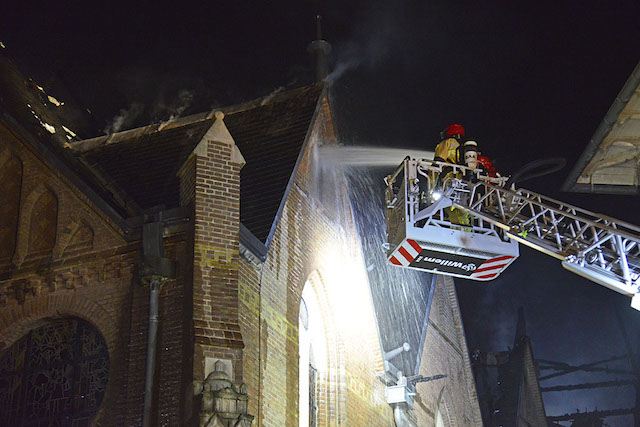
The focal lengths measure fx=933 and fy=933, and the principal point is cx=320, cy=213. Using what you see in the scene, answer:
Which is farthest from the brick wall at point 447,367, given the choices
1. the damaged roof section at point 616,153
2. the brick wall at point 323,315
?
the damaged roof section at point 616,153

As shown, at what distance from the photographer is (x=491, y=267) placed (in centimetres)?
1730

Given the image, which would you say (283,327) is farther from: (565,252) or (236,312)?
(565,252)

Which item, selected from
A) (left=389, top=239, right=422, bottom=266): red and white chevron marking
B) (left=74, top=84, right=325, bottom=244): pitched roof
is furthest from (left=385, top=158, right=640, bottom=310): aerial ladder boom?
(left=74, top=84, right=325, bottom=244): pitched roof

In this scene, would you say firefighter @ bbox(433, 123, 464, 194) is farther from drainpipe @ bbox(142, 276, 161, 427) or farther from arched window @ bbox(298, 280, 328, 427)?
drainpipe @ bbox(142, 276, 161, 427)

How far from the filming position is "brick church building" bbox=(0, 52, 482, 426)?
42.2ft

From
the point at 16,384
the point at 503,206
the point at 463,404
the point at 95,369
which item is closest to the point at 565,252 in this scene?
the point at 503,206

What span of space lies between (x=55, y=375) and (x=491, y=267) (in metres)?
8.01

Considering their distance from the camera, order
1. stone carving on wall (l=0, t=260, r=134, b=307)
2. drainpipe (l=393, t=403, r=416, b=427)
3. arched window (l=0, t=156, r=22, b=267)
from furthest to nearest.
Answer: drainpipe (l=393, t=403, r=416, b=427)
arched window (l=0, t=156, r=22, b=267)
stone carving on wall (l=0, t=260, r=134, b=307)

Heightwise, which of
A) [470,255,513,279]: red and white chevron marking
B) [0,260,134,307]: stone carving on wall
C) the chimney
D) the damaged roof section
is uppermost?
the chimney

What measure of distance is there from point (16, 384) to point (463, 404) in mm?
13582

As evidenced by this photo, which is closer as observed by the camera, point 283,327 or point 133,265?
point 133,265

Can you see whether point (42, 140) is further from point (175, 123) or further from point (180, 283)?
point (175, 123)

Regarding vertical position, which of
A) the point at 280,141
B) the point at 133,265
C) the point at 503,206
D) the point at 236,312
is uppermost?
the point at 280,141

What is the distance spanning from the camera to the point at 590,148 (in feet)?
52.4
